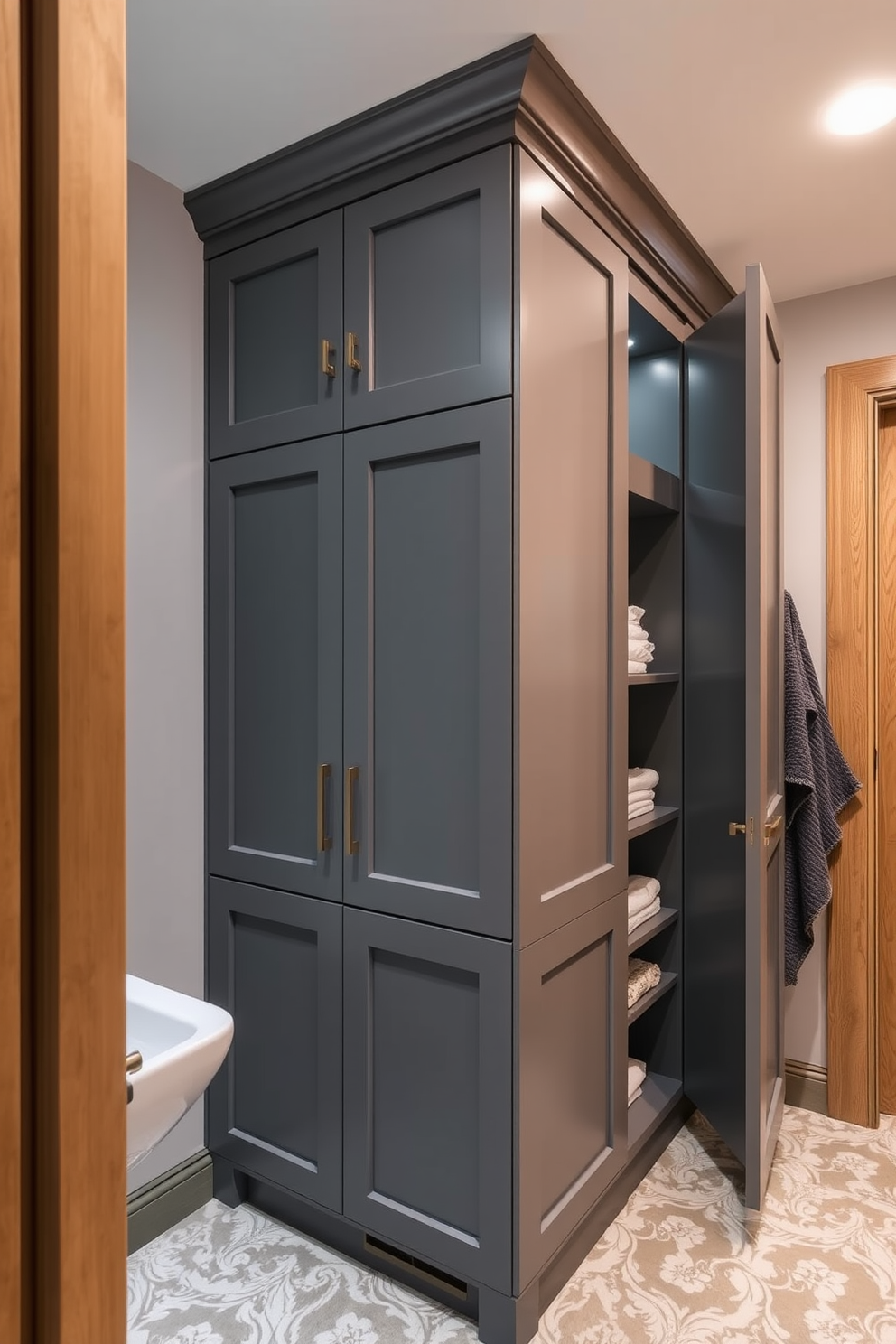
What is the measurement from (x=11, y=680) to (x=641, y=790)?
6.51 ft

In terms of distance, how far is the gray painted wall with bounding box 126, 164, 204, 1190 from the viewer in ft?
6.43

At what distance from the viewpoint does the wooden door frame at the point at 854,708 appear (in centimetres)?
254

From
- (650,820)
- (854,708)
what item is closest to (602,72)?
(650,820)

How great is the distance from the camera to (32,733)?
1.63ft

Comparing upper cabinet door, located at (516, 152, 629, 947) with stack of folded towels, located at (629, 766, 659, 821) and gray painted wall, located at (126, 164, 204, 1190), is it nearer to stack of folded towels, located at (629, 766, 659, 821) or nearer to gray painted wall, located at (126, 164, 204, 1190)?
stack of folded towels, located at (629, 766, 659, 821)

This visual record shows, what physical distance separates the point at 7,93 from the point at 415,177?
1.44 m

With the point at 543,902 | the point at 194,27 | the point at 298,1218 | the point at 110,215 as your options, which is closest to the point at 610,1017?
the point at 543,902

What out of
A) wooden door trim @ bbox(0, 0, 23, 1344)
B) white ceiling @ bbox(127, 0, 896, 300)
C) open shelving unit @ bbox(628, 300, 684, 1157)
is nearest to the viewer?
wooden door trim @ bbox(0, 0, 23, 1344)

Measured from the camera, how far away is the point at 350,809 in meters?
1.82

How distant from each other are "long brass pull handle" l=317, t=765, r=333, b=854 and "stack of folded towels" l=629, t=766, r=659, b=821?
2.58 ft

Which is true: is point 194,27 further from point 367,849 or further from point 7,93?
point 367,849

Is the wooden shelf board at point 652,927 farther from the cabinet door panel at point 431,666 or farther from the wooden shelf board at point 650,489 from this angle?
the wooden shelf board at point 650,489

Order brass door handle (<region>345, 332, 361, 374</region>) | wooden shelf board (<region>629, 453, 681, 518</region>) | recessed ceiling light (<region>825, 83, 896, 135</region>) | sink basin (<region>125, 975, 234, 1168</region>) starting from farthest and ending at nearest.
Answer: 1. wooden shelf board (<region>629, 453, 681, 518</region>)
2. brass door handle (<region>345, 332, 361, 374</region>)
3. recessed ceiling light (<region>825, 83, 896, 135</region>)
4. sink basin (<region>125, 975, 234, 1168</region>)

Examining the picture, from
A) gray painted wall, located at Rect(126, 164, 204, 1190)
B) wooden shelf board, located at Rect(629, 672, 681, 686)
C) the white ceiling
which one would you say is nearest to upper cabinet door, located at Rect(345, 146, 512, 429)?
the white ceiling
